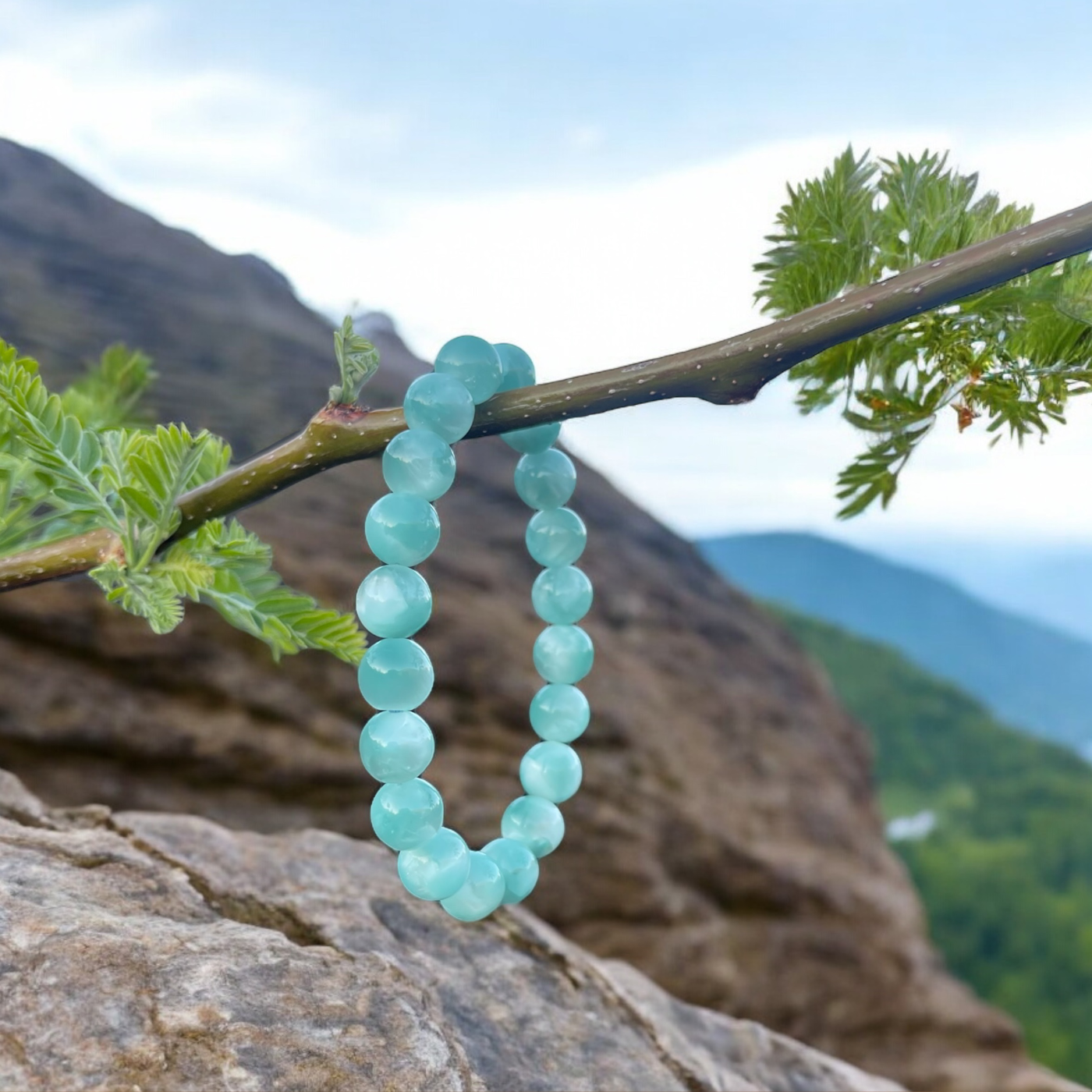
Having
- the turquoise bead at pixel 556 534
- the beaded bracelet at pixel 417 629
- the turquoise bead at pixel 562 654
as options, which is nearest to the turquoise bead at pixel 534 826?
the beaded bracelet at pixel 417 629

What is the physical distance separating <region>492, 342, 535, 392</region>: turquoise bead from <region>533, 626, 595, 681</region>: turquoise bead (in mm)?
243

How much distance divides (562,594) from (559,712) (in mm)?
108

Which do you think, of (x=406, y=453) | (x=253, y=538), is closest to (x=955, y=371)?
(x=406, y=453)

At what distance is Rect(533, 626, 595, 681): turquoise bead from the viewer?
3.08 ft

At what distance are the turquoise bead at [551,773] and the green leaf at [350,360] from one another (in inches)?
15.3

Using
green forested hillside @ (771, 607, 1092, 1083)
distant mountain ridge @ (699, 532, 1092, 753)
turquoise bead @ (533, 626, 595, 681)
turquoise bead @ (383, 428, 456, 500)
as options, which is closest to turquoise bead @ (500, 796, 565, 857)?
turquoise bead @ (533, 626, 595, 681)

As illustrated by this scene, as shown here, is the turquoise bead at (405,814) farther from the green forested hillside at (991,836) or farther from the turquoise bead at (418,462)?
the green forested hillside at (991,836)

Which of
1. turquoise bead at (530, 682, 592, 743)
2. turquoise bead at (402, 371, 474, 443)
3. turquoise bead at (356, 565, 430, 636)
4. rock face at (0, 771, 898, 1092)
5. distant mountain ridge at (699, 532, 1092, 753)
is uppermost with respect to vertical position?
distant mountain ridge at (699, 532, 1092, 753)

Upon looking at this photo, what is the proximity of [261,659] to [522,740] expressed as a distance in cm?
57

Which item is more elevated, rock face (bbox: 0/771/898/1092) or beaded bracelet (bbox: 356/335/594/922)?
beaded bracelet (bbox: 356/335/594/922)

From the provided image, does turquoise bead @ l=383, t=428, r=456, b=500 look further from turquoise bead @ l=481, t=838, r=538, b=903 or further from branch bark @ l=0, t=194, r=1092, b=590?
turquoise bead @ l=481, t=838, r=538, b=903

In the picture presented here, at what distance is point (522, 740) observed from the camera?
2.13 m

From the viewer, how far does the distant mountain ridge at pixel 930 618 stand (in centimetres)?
1073

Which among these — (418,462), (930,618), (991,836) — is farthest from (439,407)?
(930,618)
